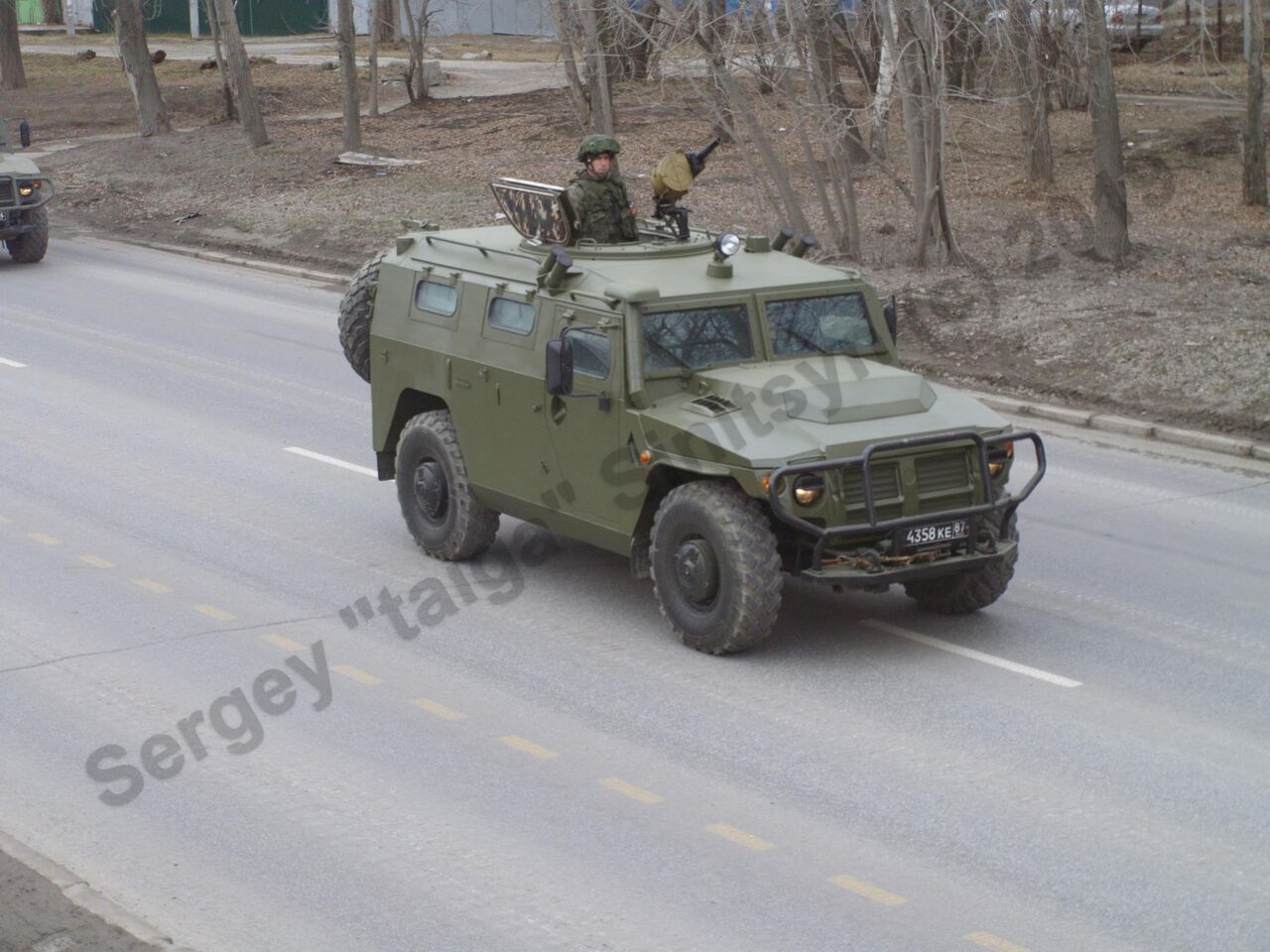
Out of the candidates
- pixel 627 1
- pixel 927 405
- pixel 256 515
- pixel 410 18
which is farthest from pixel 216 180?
pixel 927 405

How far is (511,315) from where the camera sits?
10625mm

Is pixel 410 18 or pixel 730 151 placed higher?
pixel 410 18

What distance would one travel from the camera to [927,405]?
987 centimetres

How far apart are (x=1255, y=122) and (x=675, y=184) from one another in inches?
568

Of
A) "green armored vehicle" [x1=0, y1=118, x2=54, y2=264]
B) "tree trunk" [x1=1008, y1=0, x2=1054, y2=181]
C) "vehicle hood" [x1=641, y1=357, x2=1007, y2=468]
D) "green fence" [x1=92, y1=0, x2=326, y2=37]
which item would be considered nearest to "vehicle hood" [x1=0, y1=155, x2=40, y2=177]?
"green armored vehicle" [x1=0, y1=118, x2=54, y2=264]

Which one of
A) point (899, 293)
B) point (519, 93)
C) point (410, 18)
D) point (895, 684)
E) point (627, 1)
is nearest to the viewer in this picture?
point (895, 684)

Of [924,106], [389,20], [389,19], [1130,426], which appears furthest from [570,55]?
[389,19]

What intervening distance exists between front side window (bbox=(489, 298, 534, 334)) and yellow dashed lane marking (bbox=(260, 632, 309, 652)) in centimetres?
228

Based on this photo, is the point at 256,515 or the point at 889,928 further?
the point at 256,515

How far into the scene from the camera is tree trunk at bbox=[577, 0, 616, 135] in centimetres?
2405

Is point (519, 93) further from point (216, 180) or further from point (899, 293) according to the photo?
point (899, 293)

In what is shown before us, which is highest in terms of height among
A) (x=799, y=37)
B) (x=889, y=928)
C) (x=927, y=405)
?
(x=799, y=37)

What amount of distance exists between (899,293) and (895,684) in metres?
11.1

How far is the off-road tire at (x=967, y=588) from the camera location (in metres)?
10.0
